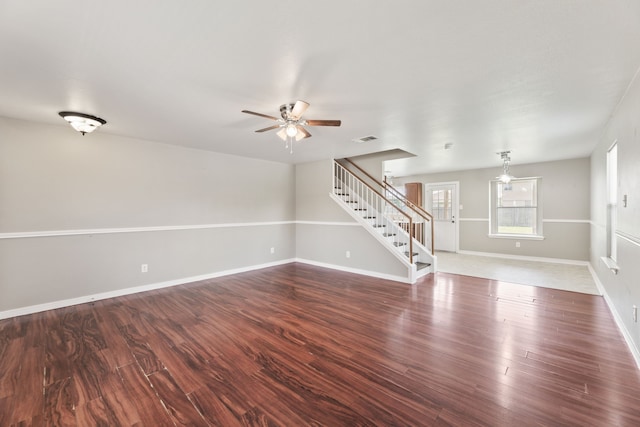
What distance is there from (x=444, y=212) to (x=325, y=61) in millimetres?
7390

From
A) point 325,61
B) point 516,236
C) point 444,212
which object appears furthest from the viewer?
point 444,212

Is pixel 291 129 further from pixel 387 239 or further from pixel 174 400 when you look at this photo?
pixel 387 239

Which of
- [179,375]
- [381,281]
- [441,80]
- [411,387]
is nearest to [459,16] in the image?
[441,80]

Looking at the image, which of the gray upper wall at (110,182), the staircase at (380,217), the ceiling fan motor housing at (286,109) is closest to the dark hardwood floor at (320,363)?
the gray upper wall at (110,182)

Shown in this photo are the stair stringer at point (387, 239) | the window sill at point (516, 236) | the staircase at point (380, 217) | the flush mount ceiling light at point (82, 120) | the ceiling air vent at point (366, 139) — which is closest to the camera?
the flush mount ceiling light at point (82, 120)

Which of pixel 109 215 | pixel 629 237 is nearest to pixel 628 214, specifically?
pixel 629 237

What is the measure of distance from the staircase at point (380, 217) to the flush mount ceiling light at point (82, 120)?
4.13m

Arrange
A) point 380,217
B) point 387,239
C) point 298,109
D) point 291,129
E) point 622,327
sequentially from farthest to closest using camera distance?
point 380,217 < point 387,239 < point 291,129 < point 622,327 < point 298,109

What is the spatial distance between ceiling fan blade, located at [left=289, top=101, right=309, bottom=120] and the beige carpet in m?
4.70

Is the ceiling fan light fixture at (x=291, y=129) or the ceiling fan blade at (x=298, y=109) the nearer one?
the ceiling fan blade at (x=298, y=109)

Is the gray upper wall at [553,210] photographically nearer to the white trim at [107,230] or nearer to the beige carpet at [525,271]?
the beige carpet at [525,271]

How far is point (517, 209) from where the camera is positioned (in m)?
7.02

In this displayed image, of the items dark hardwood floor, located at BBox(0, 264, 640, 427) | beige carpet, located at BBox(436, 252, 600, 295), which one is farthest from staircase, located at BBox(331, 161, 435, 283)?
dark hardwood floor, located at BBox(0, 264, 640, 427)

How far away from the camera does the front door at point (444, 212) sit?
800 centimetres
